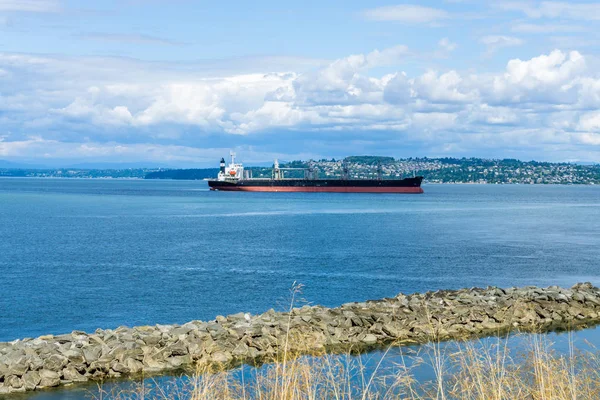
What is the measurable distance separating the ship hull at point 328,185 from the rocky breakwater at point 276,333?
107 meters

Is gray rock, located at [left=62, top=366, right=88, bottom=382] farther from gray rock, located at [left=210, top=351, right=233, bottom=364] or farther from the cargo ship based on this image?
the cargo ship

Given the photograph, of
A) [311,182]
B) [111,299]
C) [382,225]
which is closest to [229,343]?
[111,299]

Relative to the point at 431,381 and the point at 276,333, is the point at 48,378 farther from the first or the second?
the point at 431,381

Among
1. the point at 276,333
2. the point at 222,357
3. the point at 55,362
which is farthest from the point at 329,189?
the point at 55,362

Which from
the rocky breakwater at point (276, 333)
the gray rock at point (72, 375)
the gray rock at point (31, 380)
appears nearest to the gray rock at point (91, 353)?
the rocky breakwater at point (276, 333)

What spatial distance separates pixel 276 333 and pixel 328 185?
120 m

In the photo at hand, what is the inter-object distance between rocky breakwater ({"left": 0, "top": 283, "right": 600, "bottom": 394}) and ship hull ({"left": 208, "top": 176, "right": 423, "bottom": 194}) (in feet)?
350

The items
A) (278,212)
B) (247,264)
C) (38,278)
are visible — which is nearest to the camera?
(38,278)

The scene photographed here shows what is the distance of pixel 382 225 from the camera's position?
62250 mm

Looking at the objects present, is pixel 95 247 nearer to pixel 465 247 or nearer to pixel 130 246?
pixel 130 246

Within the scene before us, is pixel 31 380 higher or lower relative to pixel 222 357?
higher

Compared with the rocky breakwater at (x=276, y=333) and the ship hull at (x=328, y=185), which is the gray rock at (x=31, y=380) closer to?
the rocky breakwater at (x=276, y=333)

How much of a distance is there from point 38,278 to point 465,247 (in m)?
26.0

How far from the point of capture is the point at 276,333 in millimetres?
17500
